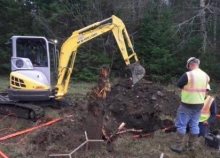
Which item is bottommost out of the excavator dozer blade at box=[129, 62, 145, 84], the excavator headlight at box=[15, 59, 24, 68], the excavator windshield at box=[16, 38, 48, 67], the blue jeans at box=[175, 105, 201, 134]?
the blue jeans at box=[175, 105, 201, 134]

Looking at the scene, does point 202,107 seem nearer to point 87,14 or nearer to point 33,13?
point 87,14

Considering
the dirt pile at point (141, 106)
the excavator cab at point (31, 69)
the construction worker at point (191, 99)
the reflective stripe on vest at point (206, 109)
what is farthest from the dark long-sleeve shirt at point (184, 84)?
the excavator cab at point (31, 69)

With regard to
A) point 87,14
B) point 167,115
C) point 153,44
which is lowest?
point 167,115

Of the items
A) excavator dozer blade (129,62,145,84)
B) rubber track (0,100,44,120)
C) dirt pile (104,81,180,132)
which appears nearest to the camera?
dirt pile (104,81,180,132)

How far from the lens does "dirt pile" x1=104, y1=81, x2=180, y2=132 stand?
8433mm

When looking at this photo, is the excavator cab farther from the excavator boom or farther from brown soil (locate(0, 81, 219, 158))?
brown soil (locate(0, 81, 219, 158))

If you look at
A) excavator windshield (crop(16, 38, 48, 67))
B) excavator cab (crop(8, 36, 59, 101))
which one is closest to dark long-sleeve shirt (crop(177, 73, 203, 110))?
excavator cab (crop(8, 36, 59, 101))

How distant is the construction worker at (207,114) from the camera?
A: 6630 millimetres

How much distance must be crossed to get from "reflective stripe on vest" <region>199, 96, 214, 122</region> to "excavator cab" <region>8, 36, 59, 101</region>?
4.45 m

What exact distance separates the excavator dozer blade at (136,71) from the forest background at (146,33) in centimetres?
817

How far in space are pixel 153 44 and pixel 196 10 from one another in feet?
10.5

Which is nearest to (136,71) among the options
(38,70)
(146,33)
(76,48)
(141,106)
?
(141,106)

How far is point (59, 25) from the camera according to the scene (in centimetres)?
1998

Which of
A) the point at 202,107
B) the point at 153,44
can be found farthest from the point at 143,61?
the point at 202,107
